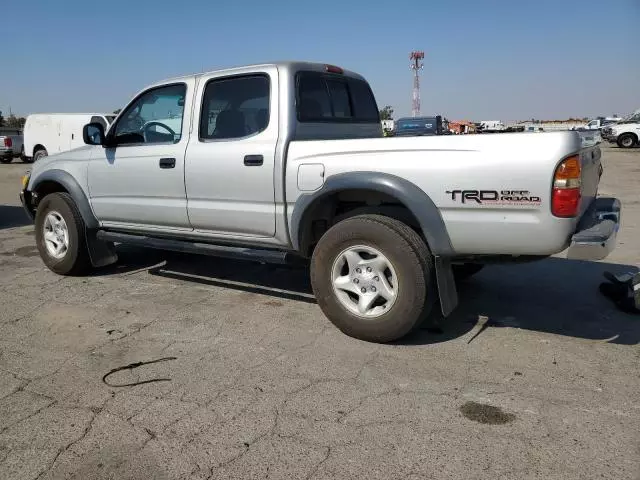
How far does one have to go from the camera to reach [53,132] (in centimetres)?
2059

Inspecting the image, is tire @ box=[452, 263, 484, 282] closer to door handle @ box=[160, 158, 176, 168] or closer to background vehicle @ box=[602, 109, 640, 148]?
door handle @ box=[160, 158, 176, 168]

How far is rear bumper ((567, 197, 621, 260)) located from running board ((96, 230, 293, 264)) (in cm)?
204

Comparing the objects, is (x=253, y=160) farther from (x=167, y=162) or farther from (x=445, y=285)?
(x=445, y=285)

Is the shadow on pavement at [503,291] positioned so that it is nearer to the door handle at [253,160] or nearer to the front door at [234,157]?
the front door at [234,157]

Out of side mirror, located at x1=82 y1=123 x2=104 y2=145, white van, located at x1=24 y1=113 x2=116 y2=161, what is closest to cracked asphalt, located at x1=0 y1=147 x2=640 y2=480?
side mirror, located at x1=82 y1=123 x2=104 y2=145

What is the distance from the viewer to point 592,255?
3.24 m

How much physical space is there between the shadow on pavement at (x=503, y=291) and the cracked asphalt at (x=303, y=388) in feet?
0.08

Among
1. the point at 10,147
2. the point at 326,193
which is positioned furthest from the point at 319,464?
the point at 10,147

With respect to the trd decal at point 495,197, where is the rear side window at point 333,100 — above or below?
above

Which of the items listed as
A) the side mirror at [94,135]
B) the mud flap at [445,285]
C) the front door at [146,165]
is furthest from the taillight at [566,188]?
the side mirror at [94,135]

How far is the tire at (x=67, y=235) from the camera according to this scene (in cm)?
562

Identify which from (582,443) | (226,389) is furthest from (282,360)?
(582,443)

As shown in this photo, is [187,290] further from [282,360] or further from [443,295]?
[443,295]

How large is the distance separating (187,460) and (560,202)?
242cm
